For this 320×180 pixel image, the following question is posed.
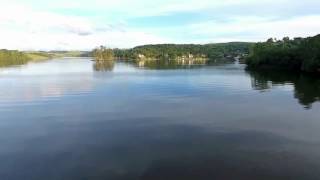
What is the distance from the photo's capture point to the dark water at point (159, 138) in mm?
18844

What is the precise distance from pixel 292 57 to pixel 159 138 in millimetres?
77661

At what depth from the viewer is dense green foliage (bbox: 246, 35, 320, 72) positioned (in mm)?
80125

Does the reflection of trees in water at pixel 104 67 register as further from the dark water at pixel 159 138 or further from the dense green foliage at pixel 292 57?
the dark water at pixel 159 138

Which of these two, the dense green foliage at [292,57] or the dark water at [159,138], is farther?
the dense green foliage at [292,57]

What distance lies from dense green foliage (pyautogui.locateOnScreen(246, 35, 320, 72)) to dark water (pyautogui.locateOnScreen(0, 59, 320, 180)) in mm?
37561

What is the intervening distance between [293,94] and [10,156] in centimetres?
3594

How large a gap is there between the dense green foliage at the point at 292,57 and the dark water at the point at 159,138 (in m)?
37.6

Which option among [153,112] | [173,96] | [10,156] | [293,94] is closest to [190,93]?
[173,96]

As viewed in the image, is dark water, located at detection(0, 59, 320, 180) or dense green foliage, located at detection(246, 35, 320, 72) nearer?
dark water, located at detection(0, 59, 320, 180)

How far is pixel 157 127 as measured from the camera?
28.6 m

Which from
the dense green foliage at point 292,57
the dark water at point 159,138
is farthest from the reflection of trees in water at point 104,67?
the dark water at point 159,138

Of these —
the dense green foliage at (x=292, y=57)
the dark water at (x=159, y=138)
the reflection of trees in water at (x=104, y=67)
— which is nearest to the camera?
the dark water at (x=159, y=138)

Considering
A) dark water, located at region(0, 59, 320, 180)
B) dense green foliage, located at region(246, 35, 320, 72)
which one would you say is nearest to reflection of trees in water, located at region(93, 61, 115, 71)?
dense green foliage, located at region(246, 35, 320, 72)

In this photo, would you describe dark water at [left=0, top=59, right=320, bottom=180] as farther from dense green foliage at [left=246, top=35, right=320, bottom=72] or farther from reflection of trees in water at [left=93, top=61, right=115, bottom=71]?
reflection of trees in water at [left=93, top=61, right=115, bottom=71]
